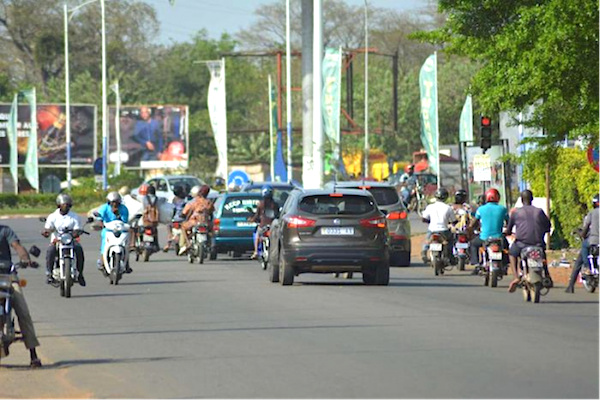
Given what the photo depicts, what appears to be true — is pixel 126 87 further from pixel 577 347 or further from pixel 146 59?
pixel 577 347

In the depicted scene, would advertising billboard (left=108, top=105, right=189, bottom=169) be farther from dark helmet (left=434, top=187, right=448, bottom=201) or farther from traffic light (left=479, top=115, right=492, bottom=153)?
dark helmet (left=434, top=187, right=448, bottom=201)

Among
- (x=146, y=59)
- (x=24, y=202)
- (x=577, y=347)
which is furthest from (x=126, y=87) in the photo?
(x=577, y=347)

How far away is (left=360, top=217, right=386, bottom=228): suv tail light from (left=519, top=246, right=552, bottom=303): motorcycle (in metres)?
3.82

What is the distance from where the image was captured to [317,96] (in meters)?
44.3

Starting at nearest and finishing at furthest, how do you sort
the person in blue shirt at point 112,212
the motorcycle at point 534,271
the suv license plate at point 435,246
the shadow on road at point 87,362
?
the shadow on road at point 87,362
the motorcycle at point 534,271
the person in blue shirt at point 112,212
the suv license plate at point 435,246

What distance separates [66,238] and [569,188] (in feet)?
47.4

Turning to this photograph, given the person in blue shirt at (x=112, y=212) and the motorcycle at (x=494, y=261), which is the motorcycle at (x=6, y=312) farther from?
the person in blue shirt at (x=112, y=212)

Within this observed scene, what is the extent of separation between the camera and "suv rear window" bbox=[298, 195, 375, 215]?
2626 centimetres

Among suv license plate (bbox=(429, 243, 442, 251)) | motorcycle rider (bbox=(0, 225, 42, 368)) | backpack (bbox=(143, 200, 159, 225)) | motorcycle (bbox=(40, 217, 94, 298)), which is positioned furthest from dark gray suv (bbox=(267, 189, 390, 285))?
motorcycle rider (bbox=(0, 225, 42, 368))

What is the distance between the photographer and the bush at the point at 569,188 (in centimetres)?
3431

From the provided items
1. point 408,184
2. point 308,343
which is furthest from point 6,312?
point 408,184

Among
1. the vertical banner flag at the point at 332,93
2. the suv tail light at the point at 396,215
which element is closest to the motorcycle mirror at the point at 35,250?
the suv tail light at the point at 396,215

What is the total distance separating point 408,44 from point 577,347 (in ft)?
343

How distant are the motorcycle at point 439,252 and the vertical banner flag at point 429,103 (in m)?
29.1
